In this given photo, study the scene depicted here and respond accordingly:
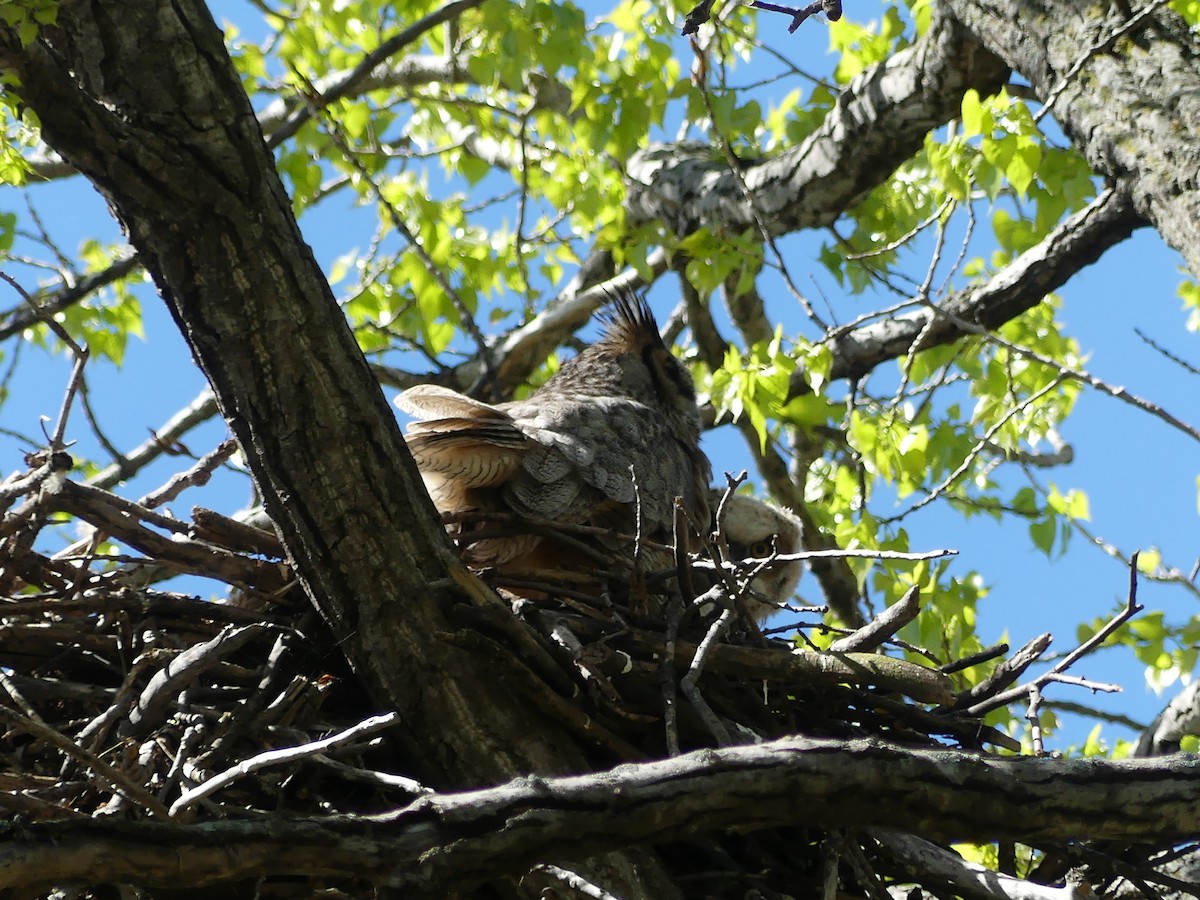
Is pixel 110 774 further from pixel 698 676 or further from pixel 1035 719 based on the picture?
pixel 1035 719

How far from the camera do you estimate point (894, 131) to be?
4480 mm

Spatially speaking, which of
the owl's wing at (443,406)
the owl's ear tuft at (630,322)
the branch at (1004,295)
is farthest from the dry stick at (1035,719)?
the owl's ear tuft at (630,322)

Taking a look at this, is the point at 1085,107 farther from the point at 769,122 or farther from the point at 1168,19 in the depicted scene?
the point at 769,122

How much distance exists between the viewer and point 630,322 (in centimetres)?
462

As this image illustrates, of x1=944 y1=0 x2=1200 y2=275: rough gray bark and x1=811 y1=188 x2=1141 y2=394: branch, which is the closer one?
x1=944 y1=0 x2=1200 y2=275: rough gray bark

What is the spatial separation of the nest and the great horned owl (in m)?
0.29

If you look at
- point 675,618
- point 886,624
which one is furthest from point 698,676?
point 886,624

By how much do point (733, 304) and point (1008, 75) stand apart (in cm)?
194

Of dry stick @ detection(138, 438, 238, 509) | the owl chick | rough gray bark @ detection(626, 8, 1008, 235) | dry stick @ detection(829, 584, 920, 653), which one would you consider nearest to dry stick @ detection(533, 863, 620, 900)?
dry stick @ detection(829, 584, 920, 653)

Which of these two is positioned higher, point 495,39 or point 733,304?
point 495,39

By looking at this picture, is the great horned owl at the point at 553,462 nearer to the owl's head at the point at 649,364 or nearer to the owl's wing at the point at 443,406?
the owl's wing at the point at 443,406

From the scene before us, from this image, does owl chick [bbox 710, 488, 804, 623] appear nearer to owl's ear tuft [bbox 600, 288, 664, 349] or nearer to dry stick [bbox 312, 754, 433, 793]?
owl's ear tuft [bbox 600, 288, 664, 349]

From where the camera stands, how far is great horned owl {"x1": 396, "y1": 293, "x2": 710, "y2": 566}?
3061mm

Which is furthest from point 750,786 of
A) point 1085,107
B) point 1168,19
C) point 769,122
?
point 769,122
